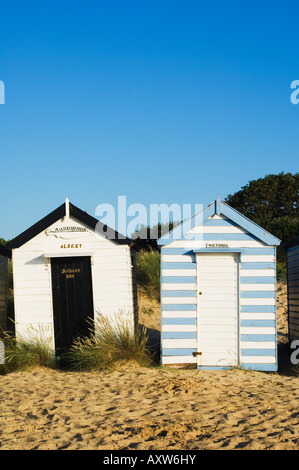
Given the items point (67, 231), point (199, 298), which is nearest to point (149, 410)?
point (199, 298)

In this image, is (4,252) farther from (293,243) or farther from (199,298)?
(293,243)

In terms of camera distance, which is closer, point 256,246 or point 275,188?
point 256,246

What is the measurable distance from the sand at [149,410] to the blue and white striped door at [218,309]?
39 centimetres

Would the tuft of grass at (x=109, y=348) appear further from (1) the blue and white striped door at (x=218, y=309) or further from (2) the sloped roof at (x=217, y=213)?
(2) the sloped roof at (x=217, y=213)

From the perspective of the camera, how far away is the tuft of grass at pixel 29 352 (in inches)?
399

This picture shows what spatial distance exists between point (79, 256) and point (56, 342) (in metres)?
1.90

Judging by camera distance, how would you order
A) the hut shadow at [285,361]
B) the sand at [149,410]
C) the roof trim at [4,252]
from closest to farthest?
the sand at [149,410] → the hut shadow at [285,361] → the roof trim at [4,252]

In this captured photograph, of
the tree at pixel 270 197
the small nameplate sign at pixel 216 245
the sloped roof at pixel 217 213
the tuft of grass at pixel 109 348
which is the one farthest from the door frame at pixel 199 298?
the tree at pixel 270 197

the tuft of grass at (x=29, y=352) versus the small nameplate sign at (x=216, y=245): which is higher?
the small nameplate sign at (x=216, y=245)

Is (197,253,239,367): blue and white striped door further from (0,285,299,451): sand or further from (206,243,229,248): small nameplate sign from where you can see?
(0,285,299,451): sand

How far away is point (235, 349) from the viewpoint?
10.1m

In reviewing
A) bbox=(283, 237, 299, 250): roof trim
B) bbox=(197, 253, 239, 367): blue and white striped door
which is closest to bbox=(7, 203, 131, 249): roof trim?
bbox=(197, 253, 239, 367): blue and white striped door
